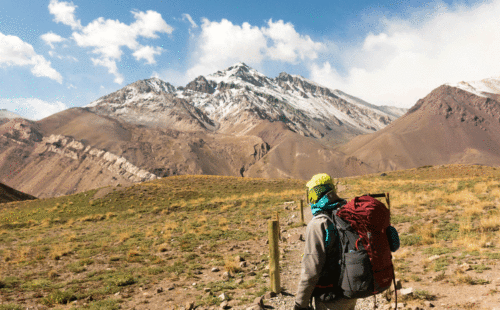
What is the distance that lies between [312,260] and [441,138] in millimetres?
198988

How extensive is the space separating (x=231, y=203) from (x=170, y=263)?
1361 centimetres

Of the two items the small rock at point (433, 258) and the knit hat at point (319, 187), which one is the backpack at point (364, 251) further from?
the small rock at point (433, 258)

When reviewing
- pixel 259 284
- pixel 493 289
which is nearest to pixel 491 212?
pixel 493 289

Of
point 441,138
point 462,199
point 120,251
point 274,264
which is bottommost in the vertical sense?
point 120,251

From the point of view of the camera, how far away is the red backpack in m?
2.87

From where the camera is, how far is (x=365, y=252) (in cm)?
287

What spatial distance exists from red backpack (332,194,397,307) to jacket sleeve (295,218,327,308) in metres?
0.21

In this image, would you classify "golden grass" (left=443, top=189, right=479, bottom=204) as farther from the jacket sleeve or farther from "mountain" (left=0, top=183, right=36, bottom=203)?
"mountain" (left=0, top=183, right=36, bottom=203)

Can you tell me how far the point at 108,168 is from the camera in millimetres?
126625

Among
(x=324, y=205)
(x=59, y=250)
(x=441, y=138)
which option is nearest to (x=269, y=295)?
(x=324, y=205)

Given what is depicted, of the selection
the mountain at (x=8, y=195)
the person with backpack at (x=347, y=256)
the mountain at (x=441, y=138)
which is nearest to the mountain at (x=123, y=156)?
the mountain at (x=441, y=138)

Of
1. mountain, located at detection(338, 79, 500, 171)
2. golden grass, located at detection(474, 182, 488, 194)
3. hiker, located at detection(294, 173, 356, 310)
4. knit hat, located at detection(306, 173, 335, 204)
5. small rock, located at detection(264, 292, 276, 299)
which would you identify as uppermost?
mountain, located at detection(338, 79, 500, 171)

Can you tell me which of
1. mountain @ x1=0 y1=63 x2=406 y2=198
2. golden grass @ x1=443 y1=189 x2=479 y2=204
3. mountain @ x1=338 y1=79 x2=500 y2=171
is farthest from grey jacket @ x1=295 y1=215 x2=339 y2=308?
mountain @ x1=338 y1=79 x2=500 y2=171

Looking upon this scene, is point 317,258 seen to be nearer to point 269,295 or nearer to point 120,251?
point 269,295
